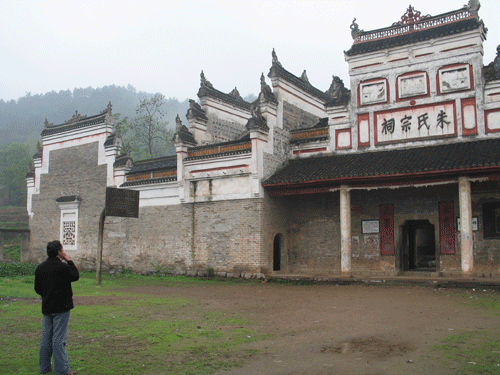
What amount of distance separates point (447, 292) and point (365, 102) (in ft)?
25.0

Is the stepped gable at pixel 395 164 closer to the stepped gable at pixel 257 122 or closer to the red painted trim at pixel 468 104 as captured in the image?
the red painted trim at pixel 468 104

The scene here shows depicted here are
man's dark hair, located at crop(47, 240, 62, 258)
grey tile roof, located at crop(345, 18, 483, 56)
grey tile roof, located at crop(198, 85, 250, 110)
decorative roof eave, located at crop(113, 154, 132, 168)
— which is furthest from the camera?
grey tile roof, located at crop(198, 85, 250, 110)

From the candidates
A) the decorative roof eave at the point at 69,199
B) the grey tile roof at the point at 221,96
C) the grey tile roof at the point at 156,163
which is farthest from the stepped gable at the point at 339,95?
the decorative roof eave at the point at 69,199

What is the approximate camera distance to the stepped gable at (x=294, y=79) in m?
19.8

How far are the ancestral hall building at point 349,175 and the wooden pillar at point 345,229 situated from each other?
48 mm

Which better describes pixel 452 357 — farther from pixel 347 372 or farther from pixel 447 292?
pixel 447 292

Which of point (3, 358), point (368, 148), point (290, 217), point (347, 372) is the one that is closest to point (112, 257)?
point (290, 217)

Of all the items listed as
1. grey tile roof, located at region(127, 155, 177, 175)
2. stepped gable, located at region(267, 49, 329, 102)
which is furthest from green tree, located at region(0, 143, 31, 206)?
stepped gable, located at region(267, 49, 329, 102)

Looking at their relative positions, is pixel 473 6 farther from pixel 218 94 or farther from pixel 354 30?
pixel 218 94

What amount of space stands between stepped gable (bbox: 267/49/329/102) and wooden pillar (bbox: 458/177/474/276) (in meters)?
8.55

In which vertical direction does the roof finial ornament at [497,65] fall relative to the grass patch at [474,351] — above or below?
above

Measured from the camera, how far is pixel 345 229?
16609mm

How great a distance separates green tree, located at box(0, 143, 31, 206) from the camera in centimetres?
5734

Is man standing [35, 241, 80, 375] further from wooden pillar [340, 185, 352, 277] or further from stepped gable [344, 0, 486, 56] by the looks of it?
stepped gable [344, 0, 486, 56]
